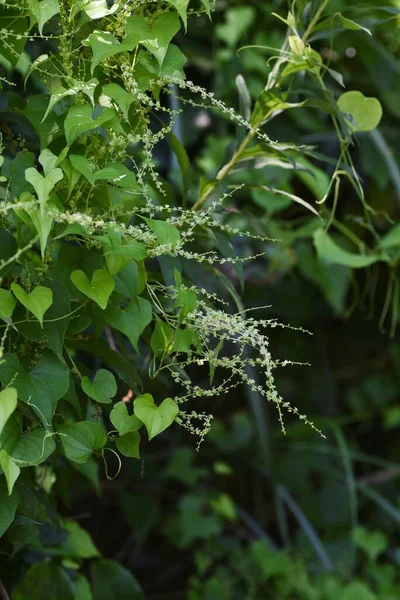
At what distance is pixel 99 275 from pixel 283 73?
0.29 metres

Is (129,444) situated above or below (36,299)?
below

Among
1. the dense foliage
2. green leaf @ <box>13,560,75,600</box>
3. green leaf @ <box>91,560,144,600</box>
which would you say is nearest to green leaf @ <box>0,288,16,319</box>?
the dense foliage

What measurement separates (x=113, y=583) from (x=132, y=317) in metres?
0.41

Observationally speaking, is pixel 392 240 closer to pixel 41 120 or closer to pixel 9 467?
pixel 41 120

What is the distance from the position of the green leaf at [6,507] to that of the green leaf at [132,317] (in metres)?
0.13

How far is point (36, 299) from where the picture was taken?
524 millimetres

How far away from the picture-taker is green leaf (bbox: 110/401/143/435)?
0.57 metres

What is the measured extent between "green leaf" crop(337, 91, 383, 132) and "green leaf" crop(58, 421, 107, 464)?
1.19 ft

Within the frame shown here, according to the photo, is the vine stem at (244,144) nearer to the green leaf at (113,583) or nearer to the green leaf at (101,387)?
the green leaf at (101,387)

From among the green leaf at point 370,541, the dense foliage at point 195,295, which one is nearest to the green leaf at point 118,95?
the dense foliage at point 195,295

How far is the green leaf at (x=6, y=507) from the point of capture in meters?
0.55

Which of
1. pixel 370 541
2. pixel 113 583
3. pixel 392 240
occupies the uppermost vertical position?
pixel 392 240

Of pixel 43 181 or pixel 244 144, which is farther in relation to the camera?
pixel 244 144

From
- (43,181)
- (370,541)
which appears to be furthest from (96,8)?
(370,541)
